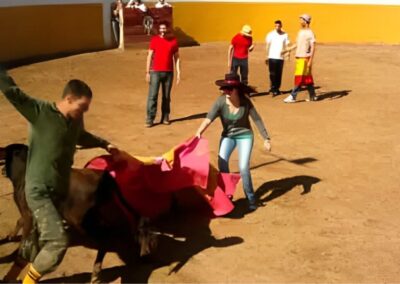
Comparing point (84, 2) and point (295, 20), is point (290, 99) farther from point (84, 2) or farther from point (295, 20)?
point (295, 20)

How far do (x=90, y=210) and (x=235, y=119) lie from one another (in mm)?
2129

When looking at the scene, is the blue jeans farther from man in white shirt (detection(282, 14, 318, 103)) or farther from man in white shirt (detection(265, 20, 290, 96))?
man in white shirt (detection(265, 20, 290, 96))

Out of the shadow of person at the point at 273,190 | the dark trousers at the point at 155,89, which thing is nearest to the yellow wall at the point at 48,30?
the dark trousers at the point at 155,89

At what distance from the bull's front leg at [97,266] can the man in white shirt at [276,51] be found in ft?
29.4

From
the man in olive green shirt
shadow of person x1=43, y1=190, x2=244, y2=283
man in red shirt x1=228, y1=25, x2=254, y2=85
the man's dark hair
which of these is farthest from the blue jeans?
man in red shirt x1=228, y1=25, x2=254, y2=85

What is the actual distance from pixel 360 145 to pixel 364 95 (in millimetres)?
4415

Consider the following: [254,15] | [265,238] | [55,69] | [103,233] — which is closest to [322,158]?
[265,238]

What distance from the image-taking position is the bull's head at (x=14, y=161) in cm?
518

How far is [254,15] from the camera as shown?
71.5 ft

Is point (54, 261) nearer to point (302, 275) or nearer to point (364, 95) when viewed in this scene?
point (302, 275)

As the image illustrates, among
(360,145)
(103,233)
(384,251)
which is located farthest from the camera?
(360,145)

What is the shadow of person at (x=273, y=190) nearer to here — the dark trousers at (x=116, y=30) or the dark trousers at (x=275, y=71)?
the dark trousers at (x=275, y=71)

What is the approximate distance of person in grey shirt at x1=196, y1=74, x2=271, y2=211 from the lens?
6652 millimetres

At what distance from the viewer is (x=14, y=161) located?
5211 millimetres
